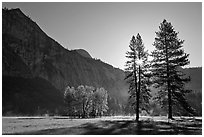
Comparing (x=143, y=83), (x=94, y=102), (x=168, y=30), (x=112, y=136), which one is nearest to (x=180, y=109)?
(x=143, y=83)

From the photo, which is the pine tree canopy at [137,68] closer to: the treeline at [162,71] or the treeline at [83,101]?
the treeline at [162,71]

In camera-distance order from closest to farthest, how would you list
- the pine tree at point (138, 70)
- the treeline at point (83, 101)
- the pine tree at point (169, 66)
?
1. the pine tree at point (169, 66)
2. the pine tree at point (138, 70)
3. the treeline at point (83, 101)

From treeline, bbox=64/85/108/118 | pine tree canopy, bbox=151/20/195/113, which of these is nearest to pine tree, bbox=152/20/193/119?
pine tree canopy, bbox=151/20/195/113

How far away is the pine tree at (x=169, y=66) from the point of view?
120 ft

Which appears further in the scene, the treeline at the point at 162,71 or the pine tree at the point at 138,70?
the pine tree at the point at 138,70

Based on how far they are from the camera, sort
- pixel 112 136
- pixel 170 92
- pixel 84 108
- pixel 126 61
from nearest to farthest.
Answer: pixel 112 136
pixel 170 92
pixel 126 61
pixel 84 108

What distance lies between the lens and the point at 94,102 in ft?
280

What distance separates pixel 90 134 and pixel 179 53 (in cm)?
2179

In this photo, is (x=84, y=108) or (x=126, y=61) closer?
(x=126, y=61)

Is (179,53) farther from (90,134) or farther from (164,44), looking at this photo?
(90,134)

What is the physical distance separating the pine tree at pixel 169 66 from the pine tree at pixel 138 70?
1.48 metres

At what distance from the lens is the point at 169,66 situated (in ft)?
122

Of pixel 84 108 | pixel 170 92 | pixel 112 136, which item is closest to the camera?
pixel 112 136

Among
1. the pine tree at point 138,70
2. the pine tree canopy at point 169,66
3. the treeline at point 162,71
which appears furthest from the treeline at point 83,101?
the pine tree canopy at point 169,66
